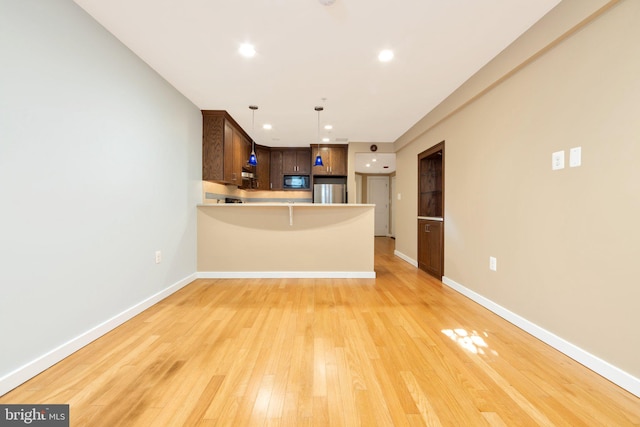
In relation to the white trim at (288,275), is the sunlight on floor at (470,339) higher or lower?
lower

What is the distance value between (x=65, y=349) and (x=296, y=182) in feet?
15.4

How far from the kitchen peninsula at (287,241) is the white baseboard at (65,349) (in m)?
1.11

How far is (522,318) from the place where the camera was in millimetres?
2121

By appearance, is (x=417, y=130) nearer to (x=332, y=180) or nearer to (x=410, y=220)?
(x=410, y=220)

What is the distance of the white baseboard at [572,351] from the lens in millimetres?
1399

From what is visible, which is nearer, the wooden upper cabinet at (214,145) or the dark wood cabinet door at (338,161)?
the wooden upper cabinet at (214,145)

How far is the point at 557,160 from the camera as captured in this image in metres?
1.84

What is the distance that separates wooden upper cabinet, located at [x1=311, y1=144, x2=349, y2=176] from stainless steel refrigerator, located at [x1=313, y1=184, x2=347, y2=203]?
0.29 metres

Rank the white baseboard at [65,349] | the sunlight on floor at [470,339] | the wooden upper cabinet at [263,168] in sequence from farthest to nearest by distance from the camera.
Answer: the wooden upper cabinet at [263,168]
the sunlight on floor at [470,339]
the white baseboard at [65,349]

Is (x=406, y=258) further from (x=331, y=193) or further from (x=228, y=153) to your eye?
(x=228, y=153)

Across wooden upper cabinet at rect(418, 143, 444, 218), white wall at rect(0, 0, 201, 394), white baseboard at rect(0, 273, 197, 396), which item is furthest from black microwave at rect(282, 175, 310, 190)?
white baseboard at rect(0, 273, 197, 396)

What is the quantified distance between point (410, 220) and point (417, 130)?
1597mm

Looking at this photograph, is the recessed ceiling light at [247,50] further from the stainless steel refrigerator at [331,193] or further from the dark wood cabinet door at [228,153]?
the stainless steel refrigerator at [331,193]

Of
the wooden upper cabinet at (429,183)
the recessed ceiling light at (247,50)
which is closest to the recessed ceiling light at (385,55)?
the recessed ceiling light at (247,50)
